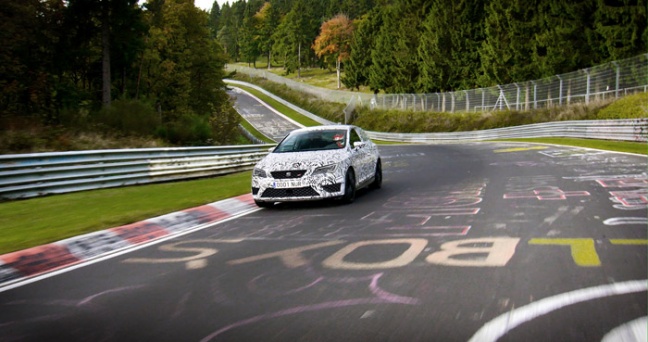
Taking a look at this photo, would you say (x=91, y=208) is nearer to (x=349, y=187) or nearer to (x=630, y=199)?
(x=349, y=187)

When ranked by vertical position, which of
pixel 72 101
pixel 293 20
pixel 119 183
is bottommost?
pixel 119 183

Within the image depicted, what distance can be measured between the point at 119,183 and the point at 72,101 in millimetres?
17391

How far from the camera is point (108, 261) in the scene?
6941 mm

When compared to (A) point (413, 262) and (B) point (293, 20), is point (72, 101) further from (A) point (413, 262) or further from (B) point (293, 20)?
(B) point (293, 20)

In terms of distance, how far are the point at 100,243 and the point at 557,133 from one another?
3224 centimetres

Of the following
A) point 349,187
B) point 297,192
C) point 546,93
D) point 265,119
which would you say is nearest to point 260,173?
point 297,192

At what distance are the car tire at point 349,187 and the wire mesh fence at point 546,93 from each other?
24.8 metres

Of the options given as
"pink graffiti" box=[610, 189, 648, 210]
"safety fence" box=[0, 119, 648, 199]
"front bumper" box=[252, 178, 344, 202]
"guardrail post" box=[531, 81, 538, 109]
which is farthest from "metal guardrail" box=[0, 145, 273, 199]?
"guardrail post" box=[531, 81, 538, 109]

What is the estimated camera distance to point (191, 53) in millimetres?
50031

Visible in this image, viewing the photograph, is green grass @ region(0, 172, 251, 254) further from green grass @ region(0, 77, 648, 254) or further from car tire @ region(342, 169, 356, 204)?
car tire @ region(342, 169, 356, 204)

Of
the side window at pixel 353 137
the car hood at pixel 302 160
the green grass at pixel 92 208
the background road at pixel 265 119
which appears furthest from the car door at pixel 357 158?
the background road at pixel 265 119

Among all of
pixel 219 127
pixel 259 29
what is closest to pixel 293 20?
pixel 259 29

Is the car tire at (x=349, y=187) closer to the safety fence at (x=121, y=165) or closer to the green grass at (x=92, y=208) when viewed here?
the green grass at (x=92, y=208)

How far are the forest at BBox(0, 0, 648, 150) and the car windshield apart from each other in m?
9.91
